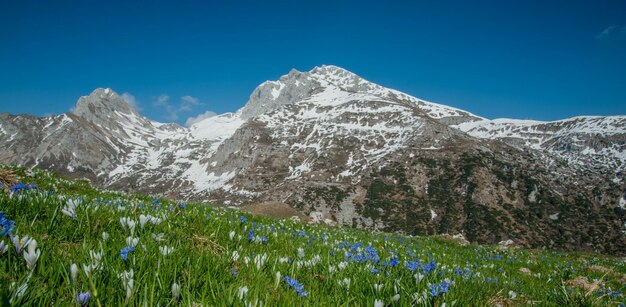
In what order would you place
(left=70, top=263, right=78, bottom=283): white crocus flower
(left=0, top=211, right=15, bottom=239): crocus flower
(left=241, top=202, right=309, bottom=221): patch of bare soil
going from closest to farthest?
(left=70, top=263, right=78, bottom=283): white crocus flower, (left=0, top=211, right=15, bottom=239): crocus flower, (left=241, top=202, right=309, bottom=221): patch of bare soil

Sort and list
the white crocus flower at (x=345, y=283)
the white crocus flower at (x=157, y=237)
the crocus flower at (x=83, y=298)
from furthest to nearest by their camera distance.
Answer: the white crocus flower at (x=157, y=237) → the white crocus flower at (x=345, y=283) → the crocus flower at (x=83, y=298)

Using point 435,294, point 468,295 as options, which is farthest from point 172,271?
point 468,295

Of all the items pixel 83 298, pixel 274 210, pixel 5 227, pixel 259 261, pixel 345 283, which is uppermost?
pixel 5 227

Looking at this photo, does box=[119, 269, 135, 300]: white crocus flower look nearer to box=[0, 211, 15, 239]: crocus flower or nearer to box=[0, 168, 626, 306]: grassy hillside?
box=[0, 168, 626, 306]: grassy hillside

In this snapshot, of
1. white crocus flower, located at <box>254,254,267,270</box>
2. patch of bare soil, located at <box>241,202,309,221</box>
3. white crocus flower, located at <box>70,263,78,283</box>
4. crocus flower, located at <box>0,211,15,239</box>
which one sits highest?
crocus flower, located at <box>0,211,15,239</box>

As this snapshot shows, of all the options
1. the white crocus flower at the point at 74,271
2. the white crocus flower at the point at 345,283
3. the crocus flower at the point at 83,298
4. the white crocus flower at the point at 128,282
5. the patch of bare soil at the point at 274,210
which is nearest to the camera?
the crocus flower at the point at 83,298

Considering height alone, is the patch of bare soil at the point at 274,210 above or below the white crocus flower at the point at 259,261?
below

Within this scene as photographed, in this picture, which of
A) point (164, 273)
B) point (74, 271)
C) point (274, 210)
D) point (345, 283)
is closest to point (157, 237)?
point (164, 273)

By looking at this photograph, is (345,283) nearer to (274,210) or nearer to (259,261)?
(259,261)

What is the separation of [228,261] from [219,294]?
1.31 metres

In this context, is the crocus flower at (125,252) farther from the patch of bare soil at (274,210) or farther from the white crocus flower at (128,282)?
the patch of bare soil at (274,210)

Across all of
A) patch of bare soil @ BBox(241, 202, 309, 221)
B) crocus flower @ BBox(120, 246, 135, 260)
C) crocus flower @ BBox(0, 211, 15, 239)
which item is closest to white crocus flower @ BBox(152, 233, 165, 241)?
crocus flower @ BBox(120, 246, 135, 260)

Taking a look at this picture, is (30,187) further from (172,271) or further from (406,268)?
(406,268)

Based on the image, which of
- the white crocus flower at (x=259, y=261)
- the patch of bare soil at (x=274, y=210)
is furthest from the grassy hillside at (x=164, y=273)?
the patch of bare soil at (x=274, y=210)
